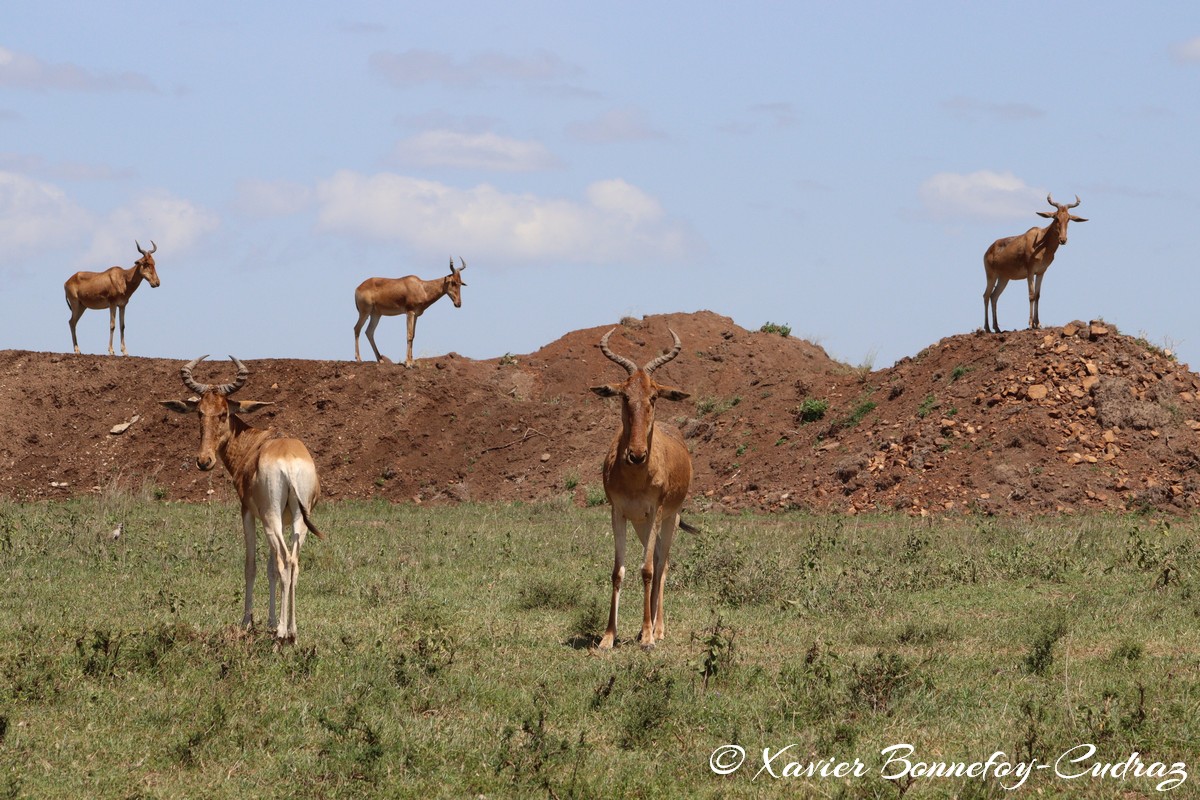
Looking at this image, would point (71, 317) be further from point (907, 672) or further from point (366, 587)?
point (907, 672)

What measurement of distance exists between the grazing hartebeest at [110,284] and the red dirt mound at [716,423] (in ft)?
5.09

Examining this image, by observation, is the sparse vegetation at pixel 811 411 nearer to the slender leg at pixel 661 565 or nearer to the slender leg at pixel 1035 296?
the slender leg at pixel 1035 296

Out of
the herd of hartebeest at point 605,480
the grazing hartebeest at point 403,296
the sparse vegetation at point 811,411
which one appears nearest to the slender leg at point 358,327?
the grazing hartebeest at point 403,296

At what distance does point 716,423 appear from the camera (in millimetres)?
32375

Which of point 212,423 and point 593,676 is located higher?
point 212,423

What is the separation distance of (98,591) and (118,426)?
1967cm

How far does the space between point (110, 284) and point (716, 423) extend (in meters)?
15.8

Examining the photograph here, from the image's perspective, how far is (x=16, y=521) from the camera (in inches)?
848

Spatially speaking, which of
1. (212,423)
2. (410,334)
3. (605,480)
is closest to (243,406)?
(212,423)

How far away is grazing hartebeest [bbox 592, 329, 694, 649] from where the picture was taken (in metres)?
12.6

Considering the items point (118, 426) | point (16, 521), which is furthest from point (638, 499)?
point (118, 426)

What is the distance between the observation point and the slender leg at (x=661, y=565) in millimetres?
12969

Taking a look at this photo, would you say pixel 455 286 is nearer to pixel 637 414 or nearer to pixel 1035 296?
pixel 1035 296

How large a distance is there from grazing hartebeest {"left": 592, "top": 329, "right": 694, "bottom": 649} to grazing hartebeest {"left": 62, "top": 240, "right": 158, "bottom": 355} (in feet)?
80.8
